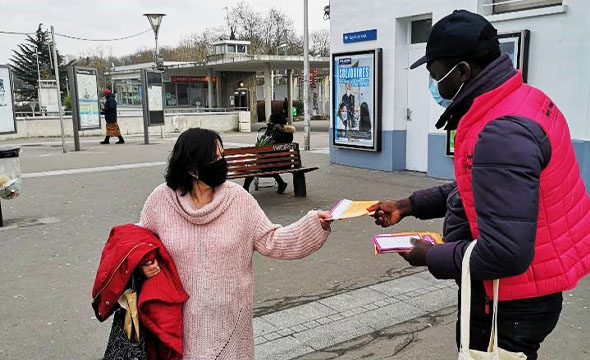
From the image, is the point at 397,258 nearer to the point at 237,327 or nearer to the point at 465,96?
the point at 237,327

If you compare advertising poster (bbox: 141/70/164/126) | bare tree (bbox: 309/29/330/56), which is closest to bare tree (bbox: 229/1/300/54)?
bare tree (bbox: 309/29/330/56)

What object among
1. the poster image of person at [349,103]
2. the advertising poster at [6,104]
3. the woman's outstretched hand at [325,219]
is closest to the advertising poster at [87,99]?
the advertising poster at [6,104]

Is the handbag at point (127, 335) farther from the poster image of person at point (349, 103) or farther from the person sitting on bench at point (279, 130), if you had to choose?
the poster image of person at point (349, 103)

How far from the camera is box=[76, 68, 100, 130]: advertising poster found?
17.2 meters

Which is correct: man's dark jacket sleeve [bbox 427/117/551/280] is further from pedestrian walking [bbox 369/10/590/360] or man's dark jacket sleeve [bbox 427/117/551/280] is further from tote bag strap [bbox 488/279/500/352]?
tote bag strap [bbox 488/279/500/352]

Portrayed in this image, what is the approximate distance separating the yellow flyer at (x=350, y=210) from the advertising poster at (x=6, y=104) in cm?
947

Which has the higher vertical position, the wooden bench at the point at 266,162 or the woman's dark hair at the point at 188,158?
the woman's dark hair at the point at 188,158

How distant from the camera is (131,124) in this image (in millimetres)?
24000

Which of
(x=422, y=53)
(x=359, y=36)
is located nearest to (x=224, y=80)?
(x=359, y=36)

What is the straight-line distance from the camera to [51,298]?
15.6 ft

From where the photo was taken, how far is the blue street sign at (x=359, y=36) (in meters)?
11.2

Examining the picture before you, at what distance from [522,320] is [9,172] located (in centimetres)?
691

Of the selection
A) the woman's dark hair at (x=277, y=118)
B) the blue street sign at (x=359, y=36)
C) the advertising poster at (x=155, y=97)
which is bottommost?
the woman's dark hair at (x=277, y=118)

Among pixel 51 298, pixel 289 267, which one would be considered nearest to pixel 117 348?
pixel 51 298
